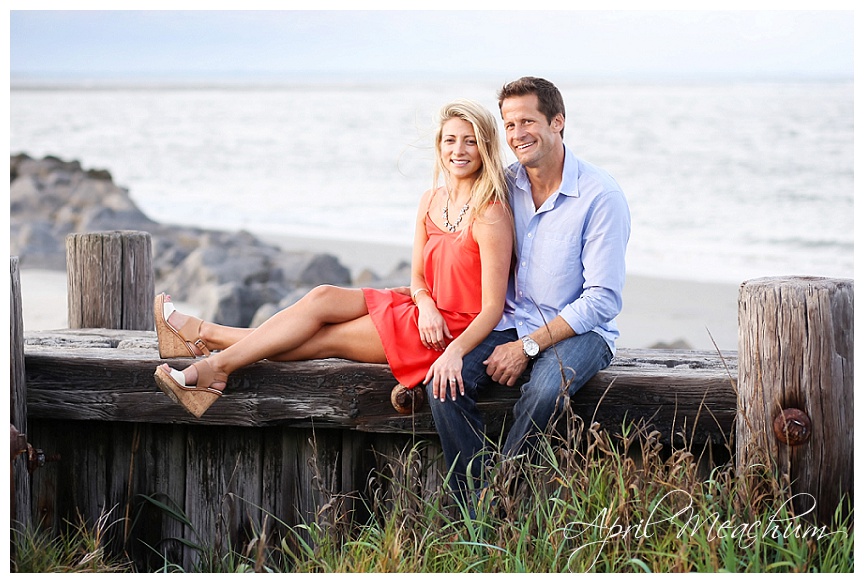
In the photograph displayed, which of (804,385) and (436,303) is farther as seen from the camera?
(436,303)

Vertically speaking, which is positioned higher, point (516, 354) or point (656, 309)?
point (516, 354)

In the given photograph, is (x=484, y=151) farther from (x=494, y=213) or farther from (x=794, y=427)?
(x=794, y=427)

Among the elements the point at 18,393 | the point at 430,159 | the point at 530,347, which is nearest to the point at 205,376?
the point at 18,393

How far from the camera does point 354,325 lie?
3.59 m

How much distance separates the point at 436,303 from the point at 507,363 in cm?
42

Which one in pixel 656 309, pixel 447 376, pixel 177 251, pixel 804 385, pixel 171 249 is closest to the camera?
pixel 804 385

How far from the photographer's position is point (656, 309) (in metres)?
12.1

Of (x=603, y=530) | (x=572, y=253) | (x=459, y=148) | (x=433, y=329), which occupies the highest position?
(x=459, y=148)

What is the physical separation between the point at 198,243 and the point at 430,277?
1197 centimetres

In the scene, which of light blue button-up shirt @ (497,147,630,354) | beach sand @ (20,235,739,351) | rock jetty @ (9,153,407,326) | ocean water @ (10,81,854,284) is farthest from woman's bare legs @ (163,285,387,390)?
ocean water @ (10,81,854,284)

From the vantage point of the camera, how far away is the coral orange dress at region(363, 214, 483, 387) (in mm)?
3447

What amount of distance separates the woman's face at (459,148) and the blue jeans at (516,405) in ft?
2.26
